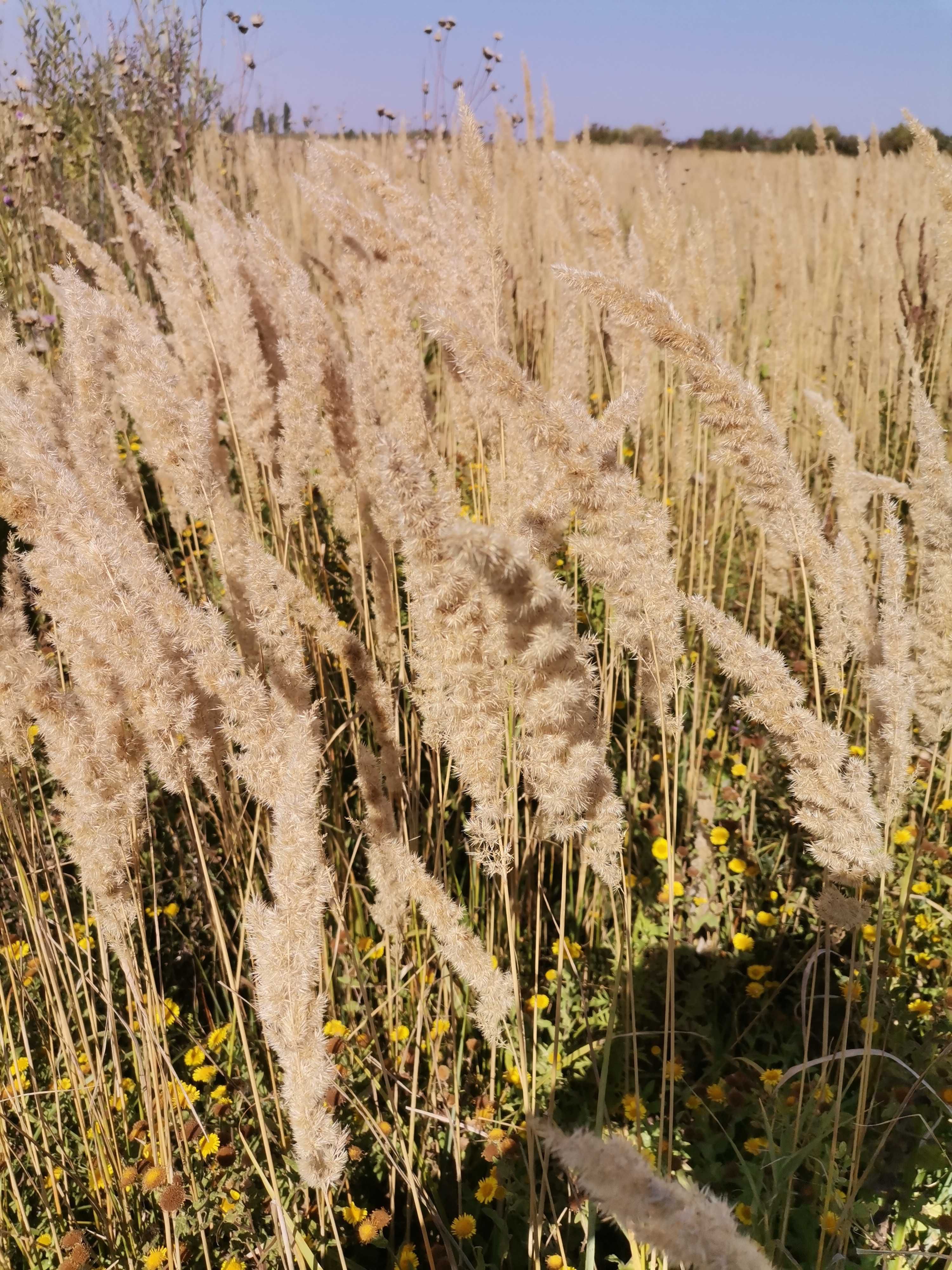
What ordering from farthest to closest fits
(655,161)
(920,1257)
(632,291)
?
(655,161)
(920,1257)
(632,291)

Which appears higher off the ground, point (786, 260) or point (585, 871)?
point (786, 260)

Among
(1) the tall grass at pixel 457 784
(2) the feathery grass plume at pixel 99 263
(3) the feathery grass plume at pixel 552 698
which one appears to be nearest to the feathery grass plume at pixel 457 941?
(1) the tall grass at pixel 457 784

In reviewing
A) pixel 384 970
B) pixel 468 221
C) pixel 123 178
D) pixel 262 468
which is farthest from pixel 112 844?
pixel 123 178

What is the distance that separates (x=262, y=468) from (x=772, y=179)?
843cm

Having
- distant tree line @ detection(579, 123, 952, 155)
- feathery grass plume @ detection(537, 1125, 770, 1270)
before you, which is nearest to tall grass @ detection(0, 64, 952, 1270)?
feathery grass plume @ detection(537, 1125, 770, 1270)

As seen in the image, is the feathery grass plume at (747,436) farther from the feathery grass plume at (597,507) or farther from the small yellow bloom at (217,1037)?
the small yellow bloom at (217,1037)

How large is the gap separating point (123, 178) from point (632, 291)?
4.99 m

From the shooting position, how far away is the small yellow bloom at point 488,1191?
1.41m

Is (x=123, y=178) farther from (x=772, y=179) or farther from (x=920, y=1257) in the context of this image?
(x=772, y=179)

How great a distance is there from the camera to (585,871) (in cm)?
183

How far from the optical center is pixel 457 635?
0.83 meters

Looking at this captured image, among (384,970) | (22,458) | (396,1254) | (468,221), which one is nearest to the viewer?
(22,458)

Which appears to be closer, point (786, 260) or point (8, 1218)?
point (8, 1218)

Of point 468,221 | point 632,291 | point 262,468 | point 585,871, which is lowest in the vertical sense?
point 585,871
